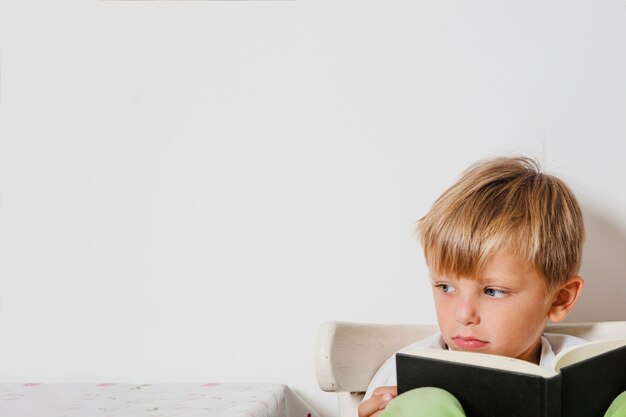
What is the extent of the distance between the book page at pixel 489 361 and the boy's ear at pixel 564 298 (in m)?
0.30

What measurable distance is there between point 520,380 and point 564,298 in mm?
357

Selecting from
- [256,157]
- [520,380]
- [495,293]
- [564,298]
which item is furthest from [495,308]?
[256,157]

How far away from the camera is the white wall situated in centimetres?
119

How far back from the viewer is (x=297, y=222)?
122 cm

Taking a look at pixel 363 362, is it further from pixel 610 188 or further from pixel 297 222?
pixel 610 188

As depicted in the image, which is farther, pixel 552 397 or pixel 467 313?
pixel 467 313

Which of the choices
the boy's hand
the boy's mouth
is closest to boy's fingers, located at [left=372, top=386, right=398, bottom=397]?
the boy's hand

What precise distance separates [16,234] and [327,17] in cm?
63

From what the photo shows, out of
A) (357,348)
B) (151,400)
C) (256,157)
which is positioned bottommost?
(151,400)

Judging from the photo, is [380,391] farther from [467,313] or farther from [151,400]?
[151,400]

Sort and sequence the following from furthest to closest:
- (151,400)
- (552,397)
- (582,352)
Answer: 1. (151,400)
2. (582,352)
3. (552,397)

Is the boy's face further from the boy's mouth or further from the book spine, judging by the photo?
the book spine

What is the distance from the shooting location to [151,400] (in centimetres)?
113

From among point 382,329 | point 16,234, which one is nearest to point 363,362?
point 382,329
